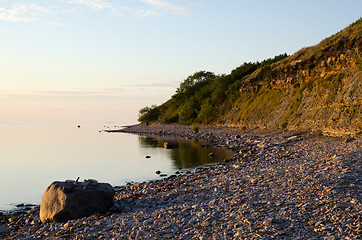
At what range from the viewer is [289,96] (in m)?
52.7

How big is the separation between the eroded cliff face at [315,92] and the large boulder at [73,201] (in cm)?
2550

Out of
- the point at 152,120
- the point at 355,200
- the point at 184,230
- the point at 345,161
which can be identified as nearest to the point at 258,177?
the point at 345,161

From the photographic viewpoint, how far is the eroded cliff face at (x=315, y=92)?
33281mm

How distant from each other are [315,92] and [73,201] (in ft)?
132

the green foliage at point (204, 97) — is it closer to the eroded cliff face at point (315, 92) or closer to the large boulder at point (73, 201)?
the eroded cliff face at point (315, 92)

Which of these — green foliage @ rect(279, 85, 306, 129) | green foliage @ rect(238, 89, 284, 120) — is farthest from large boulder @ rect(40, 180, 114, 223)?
green foliage @ rect(238, 89, 284, 120)

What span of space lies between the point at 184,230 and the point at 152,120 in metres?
127

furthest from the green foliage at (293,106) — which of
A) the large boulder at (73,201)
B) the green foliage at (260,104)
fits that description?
the large boulder at (73,201)

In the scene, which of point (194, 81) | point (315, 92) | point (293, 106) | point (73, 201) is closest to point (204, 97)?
point (194, 81)

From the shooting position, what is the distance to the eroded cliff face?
3328 centimetres

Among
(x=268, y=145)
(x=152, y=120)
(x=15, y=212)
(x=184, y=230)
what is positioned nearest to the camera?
(x=184, y=230)

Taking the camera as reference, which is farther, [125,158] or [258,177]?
[125,158]

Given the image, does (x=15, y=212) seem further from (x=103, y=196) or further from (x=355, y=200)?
(x=355, y=200)

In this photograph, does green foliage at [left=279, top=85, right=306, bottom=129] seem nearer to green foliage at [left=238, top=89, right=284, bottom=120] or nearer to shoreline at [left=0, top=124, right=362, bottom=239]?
green foliage at [left=238, top=89, right=284, bottom=120]
